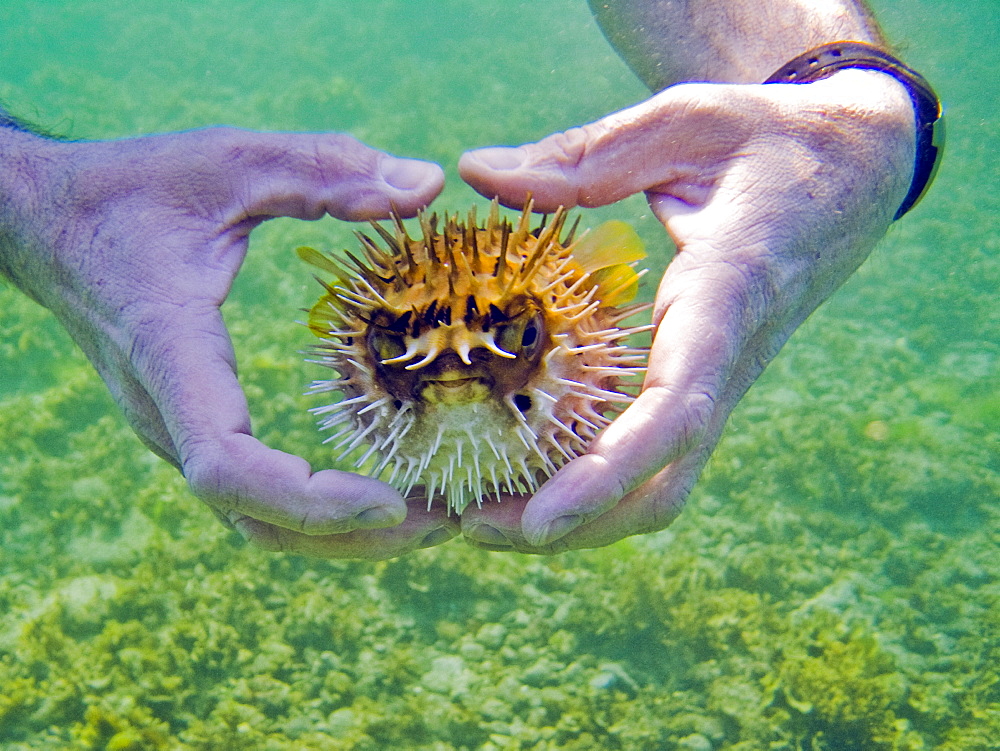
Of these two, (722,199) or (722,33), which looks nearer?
(722,199)

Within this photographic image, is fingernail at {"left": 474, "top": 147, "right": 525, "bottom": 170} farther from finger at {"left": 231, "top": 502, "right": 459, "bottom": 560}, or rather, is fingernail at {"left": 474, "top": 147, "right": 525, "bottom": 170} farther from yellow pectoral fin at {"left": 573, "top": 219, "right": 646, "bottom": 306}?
finger at {"left": 231, "top": 502, "right": 459, "bottom": 560}

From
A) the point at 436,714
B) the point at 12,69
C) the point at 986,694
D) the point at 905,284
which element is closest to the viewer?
the point at 436,714

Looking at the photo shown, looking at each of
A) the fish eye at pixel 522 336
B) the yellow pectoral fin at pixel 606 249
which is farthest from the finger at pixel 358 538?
the yellow pectoral fin at pixel 606 249

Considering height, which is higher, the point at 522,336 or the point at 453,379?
the point at 522,336

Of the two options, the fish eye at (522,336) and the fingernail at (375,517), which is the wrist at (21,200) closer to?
the fingernail at (375,517)

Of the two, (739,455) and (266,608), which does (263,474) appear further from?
(739,455)

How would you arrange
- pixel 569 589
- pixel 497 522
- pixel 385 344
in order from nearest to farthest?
pixel 385 344 → pixel 497 522 → pixel 569 589

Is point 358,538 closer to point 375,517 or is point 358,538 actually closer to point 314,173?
point 375,517

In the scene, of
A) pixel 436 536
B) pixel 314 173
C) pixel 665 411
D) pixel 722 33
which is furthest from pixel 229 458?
pixel 722 33

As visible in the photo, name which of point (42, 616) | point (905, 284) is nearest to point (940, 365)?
point (905, 284)
